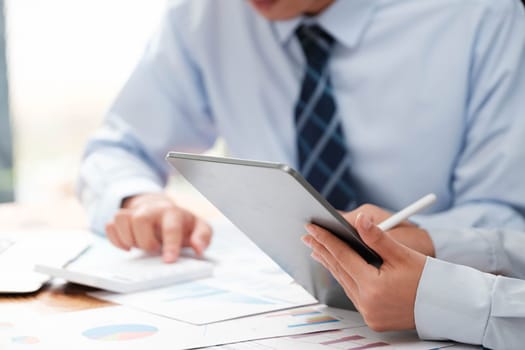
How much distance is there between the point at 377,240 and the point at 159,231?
0.51 meters

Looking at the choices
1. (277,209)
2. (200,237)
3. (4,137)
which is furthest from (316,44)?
(4,137)

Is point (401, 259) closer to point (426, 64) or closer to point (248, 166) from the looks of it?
point (248, 166)

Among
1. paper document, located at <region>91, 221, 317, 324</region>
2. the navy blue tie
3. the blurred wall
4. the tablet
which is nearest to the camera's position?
the tablet

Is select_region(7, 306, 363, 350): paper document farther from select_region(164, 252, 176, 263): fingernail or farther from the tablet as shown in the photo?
select_region(164, 252, 176, 263): fingernail

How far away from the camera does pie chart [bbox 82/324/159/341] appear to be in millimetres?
805

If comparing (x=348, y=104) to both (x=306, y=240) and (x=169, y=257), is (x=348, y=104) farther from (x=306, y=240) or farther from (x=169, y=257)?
(x=306, y=240)

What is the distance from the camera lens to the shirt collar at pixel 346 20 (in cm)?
137

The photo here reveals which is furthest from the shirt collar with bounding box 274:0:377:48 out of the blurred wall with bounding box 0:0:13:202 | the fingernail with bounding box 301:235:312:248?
the blurred wall with bounding box 0:0:13:202

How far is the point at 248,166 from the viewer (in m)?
0.71

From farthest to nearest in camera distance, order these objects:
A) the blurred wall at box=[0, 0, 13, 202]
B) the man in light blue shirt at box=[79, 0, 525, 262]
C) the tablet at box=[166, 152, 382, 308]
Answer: the blurred wall at box=[0, 0, 13, 202], the man in light blue shirt at box=[79, 0, 525, 262], the tablet at box=[166, 152, 382, 308]

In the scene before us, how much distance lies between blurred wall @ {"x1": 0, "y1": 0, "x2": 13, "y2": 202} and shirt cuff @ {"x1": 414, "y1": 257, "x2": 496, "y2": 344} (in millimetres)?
2210

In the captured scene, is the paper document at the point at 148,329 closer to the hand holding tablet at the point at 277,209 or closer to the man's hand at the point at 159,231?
the hand holding tablet at the point at 277,209

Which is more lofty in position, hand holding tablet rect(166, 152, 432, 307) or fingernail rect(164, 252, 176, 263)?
hand holding tablet rect(166, 152, 432, 307)

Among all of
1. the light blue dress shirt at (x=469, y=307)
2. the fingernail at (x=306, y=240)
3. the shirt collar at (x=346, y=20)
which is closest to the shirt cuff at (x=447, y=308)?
the light blue dress shirt at (x=469, y=307)
